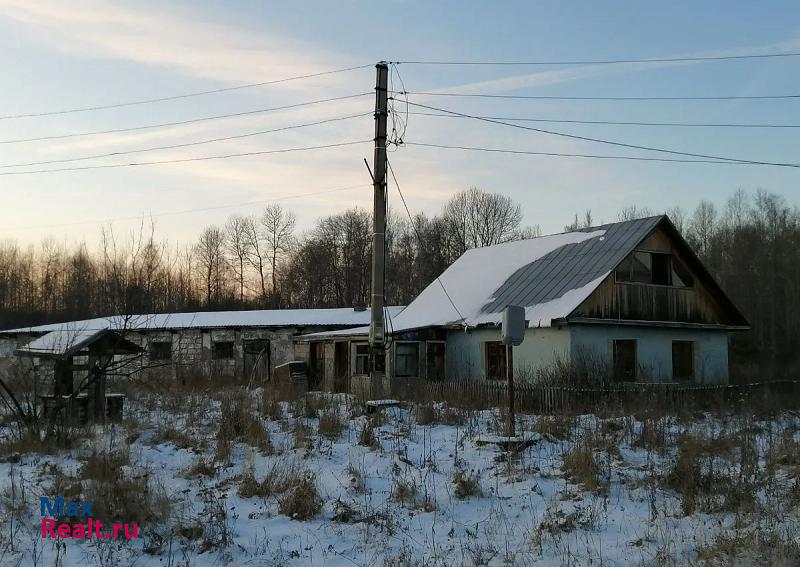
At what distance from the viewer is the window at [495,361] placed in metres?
22.6

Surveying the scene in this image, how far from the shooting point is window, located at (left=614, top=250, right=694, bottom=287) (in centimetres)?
2227

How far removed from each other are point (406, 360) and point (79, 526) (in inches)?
A: 619

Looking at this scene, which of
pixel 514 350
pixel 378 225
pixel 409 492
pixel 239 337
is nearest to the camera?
pixel 409 492

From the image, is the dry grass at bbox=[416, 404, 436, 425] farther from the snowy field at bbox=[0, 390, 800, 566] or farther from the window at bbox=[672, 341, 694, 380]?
the window at bbox=[672, 341, 694, 380]

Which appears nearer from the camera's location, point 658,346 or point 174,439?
point 174,439

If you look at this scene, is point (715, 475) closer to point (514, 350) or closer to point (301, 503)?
point (301, 503)

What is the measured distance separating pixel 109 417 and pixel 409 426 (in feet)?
20.1

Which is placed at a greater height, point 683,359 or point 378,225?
point 378,225

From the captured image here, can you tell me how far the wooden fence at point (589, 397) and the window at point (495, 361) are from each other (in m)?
3.95

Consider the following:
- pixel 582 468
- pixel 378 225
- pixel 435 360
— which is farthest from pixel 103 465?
pixel 435 360

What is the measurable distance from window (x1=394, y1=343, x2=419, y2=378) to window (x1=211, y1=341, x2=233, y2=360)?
12748 mm

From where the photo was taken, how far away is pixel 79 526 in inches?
302

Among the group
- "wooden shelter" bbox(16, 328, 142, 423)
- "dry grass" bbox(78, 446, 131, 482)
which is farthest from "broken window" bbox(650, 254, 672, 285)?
"dry grass" bbox(78, 446, 131, 482)

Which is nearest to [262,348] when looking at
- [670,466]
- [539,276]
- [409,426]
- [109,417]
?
[539,276]
